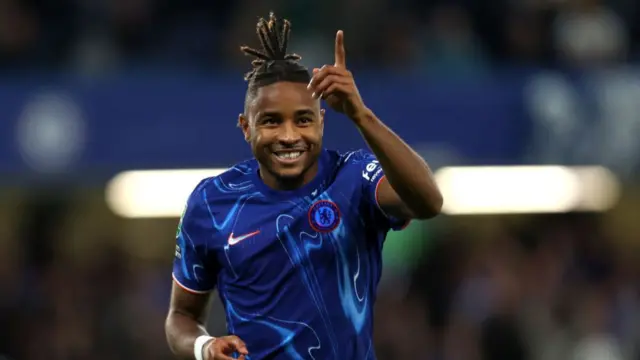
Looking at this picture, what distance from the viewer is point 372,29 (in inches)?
513

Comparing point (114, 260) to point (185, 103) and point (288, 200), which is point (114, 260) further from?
point (288, 200)

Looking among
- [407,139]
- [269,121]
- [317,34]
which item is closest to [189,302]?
[269,121]

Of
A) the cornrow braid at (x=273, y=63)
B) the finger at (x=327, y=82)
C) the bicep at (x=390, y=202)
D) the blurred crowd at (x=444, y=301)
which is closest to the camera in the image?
the finger at (x=327, y=82)

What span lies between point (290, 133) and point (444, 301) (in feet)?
22.5

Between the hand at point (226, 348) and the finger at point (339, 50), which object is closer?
the finger at point (339, 50)

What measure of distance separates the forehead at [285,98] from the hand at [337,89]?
15.4 inches

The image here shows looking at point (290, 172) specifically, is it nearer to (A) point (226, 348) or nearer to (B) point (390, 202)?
(B) point (390, 202)

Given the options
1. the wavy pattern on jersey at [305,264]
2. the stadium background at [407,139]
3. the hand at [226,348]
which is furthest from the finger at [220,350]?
the stadium background at [407,139]

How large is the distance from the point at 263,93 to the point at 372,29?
793 cm

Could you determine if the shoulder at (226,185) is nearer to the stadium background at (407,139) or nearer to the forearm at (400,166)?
the forearm at (400,166)

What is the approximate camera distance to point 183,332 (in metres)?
5.53

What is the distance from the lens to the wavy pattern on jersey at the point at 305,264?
16.7ft

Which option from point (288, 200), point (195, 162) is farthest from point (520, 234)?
point (288, 200)

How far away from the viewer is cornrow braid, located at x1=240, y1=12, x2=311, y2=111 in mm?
5191
